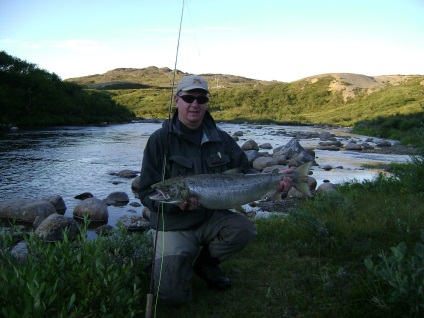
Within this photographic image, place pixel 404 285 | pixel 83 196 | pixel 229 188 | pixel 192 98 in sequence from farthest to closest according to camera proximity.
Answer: pixel 83 196, pixel 192 98, pixel 229 188, pixel 404 285

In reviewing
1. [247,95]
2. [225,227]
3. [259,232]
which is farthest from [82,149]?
[247,95]

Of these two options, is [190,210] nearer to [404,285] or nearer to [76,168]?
[404,285]

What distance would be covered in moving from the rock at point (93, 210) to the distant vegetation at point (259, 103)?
16.5ft

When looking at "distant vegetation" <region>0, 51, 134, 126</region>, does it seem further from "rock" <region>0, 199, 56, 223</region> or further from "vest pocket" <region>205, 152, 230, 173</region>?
"vest pocket" <region>205, 152, 230, 173</region>

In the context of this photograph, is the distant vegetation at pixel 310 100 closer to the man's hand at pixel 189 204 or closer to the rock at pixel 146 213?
the rock at pixel 146 213

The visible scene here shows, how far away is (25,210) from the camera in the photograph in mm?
9273

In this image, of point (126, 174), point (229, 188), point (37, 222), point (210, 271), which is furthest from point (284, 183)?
point (126, 174)

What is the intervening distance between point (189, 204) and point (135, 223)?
481cm

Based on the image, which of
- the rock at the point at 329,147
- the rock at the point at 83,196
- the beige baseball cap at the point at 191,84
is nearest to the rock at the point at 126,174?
the rock at the point at 83,196

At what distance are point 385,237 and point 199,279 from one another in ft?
8.94

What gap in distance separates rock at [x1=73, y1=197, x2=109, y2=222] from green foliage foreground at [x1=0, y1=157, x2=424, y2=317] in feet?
13.5

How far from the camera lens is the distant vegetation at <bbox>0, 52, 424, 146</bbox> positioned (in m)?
38.4

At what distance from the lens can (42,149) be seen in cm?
2170

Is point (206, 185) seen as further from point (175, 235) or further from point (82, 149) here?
point (82, 149)
